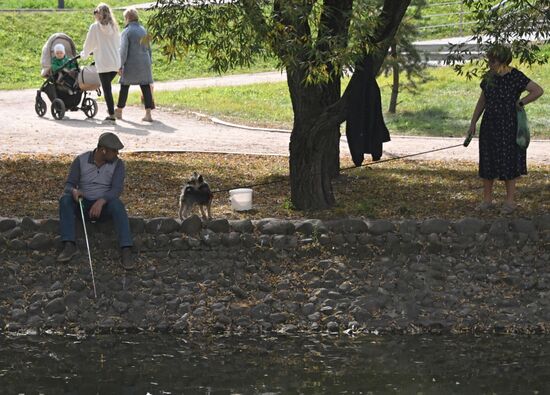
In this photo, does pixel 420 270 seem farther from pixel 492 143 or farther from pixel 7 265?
pixel 7 265

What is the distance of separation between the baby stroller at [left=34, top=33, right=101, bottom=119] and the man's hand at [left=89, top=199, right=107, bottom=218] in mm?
7395

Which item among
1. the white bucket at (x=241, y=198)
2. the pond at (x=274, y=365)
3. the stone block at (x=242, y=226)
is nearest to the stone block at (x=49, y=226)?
the pond at (x=274, y=365)

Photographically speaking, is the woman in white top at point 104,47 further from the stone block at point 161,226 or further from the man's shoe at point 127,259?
the man's shoe at point 127,259

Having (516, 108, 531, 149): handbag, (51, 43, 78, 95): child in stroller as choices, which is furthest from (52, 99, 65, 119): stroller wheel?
(516, 108, 531, 149): handbag

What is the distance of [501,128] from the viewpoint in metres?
12.0

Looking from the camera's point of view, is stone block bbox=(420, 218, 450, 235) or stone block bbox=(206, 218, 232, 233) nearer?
stone block bbox=(206, 218, 232, 233)

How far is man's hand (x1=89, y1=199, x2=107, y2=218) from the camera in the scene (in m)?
11.3

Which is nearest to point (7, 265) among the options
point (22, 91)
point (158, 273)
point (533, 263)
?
point (158, 273)

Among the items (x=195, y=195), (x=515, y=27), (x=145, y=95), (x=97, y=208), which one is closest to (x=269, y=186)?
(x=195, y=195)

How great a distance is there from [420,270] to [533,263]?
1.04 meters

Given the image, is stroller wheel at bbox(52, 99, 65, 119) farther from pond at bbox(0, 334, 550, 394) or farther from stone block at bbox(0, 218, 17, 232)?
pond at bbox(0, 334, 550, 394)

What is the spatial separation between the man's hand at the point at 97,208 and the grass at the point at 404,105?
8.10m

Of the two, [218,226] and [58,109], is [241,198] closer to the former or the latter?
→ [218,226]

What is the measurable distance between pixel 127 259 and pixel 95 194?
0.63 meters
